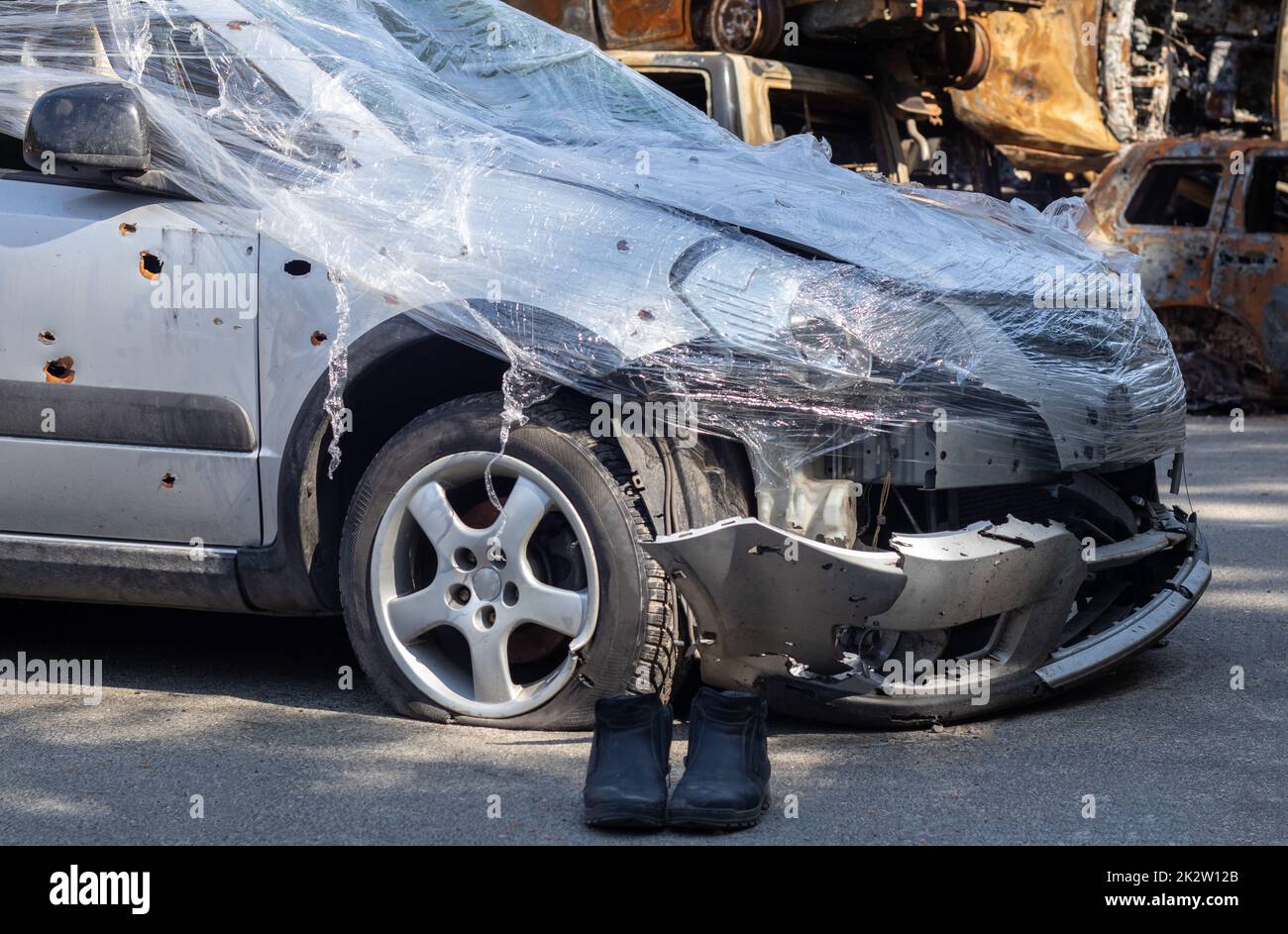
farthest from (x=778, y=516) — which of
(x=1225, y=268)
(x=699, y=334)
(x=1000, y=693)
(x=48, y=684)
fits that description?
(x=1225, y=268)

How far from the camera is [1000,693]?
359cm

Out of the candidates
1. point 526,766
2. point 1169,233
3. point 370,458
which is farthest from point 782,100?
point 526,766

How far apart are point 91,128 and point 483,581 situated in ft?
4.45

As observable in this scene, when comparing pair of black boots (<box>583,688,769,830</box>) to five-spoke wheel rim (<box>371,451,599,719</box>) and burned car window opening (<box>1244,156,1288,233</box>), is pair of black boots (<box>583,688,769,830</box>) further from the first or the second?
burned car window opening (<box>1244,156,1288,233</box>)

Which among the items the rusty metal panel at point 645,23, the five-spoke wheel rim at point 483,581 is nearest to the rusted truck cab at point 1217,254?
the rusty metal panel at point 645,23

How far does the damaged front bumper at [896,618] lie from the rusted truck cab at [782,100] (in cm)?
356

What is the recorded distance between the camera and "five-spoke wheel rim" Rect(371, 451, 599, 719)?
3539 millimetres

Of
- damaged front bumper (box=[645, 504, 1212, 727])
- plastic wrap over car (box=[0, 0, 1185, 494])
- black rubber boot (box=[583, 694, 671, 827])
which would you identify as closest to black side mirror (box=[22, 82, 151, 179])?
plastic wrap over car (box=[0, 0, 1185, 494])

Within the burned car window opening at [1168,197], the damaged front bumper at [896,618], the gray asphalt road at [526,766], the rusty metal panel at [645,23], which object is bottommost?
the gray asphalt road at [526,766]

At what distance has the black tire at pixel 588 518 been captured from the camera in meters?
3.47

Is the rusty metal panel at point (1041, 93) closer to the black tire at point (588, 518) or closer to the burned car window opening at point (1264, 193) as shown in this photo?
the burned car window opening at point (1264, 193)

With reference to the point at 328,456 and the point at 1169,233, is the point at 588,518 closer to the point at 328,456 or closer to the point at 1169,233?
the point at 328,456
